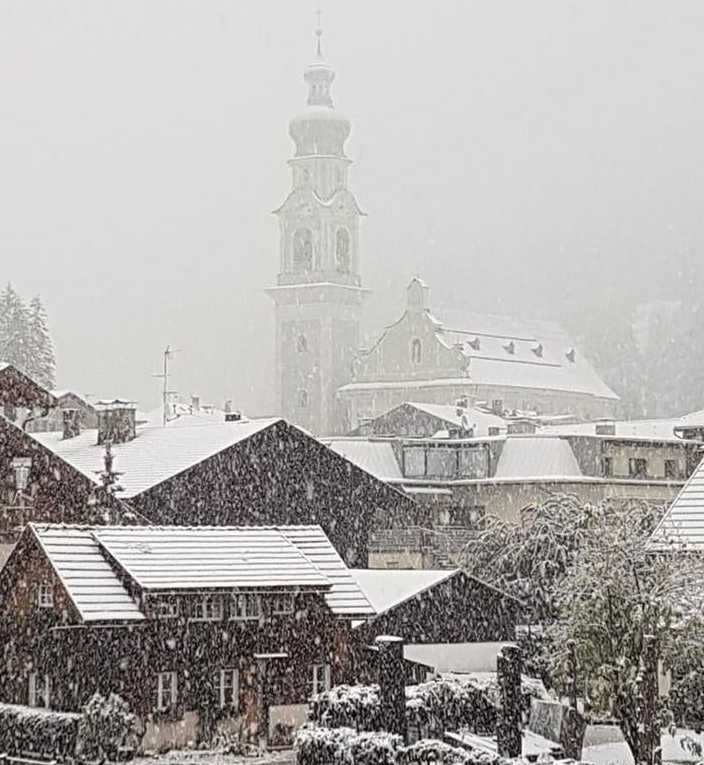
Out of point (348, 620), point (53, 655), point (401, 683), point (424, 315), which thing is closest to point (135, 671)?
point (53, 655)

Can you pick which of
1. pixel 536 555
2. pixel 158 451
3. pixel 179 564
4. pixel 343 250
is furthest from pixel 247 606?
pixel 343 250

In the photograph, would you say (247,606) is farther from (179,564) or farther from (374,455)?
(374,455)

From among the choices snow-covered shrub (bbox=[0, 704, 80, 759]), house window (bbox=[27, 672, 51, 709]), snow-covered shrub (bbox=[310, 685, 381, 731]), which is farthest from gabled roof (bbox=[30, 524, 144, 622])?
snow-covered shrub (bbox=[310, 685, 381, 731])

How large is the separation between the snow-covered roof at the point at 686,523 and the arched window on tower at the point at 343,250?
3485 inches

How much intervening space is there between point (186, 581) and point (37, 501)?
6770 millimetres

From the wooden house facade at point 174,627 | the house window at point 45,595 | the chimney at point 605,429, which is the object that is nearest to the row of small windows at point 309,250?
the chimney at point 605,429

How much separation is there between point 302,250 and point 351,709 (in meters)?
94.8

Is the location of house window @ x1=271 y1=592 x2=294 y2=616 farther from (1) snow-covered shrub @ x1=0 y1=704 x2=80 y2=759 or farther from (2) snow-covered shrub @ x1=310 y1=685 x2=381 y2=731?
(2) snow-covered shrub @ x1=310 y1=685 x2=381 y2=731

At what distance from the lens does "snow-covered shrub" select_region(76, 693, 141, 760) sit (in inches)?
1078

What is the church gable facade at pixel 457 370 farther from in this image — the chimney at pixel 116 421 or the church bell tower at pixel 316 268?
the chimney at pixel 116 421

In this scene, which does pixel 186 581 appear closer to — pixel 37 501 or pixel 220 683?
pixel 220 683

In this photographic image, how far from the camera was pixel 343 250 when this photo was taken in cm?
12056

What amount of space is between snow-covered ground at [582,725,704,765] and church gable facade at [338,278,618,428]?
70.6 m

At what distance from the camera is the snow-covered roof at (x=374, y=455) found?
223 feet
